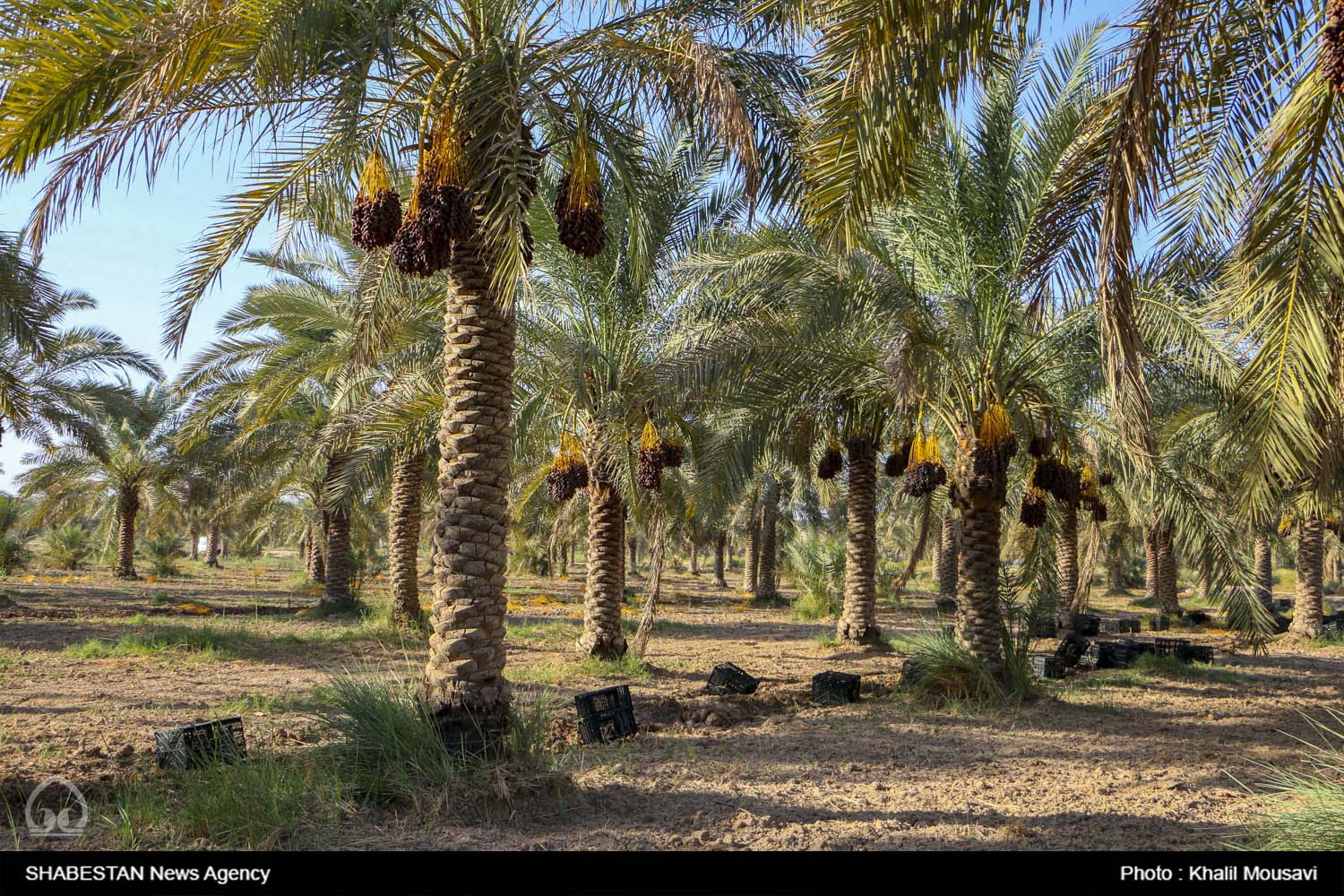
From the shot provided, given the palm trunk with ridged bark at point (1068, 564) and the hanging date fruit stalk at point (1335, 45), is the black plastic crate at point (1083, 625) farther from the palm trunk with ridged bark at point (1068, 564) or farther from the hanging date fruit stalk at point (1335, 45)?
the hanging date fruit stalk at point (1335, 45)

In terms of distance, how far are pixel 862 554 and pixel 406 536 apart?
8177 millimetres

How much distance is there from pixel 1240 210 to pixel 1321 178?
101cm

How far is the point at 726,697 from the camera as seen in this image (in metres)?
9.80

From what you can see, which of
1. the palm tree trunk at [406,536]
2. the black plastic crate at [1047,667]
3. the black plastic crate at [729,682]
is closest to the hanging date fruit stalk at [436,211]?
the black plastic crate at [729,682]

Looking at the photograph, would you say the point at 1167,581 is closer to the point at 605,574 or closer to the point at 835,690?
the point at 835,690

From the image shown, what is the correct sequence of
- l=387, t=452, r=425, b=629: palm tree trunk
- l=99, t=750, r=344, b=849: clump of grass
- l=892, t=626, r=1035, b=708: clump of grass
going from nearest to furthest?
l=99, t=750, r=344, b=849: clump of grass
l=892, t=626, r=1035, b=708: clump of grass
l=387, t=452, r=425, b=629: palm tree trunk

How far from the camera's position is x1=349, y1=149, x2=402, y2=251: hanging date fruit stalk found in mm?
5816

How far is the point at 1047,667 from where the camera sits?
11555mm

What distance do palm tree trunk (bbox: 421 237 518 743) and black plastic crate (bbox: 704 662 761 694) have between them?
4.26m

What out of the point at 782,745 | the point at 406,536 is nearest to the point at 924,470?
the point at 782,745

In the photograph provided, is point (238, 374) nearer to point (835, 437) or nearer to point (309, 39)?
point (835, 437)

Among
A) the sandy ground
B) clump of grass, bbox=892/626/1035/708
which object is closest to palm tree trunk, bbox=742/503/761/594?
the sandy ground
